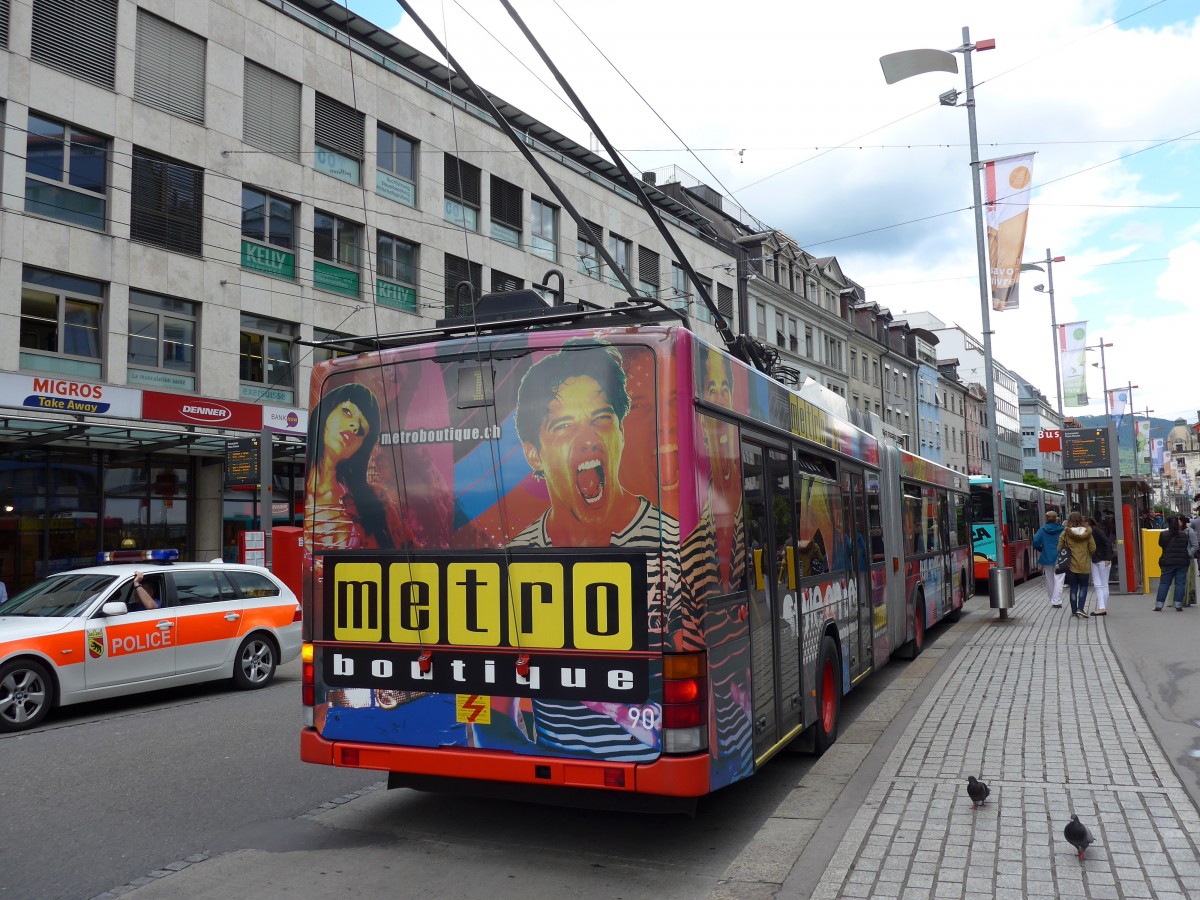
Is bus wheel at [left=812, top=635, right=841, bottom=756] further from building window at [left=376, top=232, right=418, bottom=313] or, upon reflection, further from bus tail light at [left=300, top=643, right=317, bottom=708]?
building window at [left=376, top=232, right=418, bottom=313]

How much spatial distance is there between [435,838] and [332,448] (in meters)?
2.28

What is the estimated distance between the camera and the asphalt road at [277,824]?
5074 mm

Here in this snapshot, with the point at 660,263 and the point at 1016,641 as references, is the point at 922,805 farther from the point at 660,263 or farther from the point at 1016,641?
the point at 660,263

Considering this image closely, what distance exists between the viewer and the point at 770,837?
5.46m

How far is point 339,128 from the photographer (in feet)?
79.6

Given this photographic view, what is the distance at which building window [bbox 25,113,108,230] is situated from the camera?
18094 millimetres

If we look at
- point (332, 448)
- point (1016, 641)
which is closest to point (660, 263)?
point (1016, 641)

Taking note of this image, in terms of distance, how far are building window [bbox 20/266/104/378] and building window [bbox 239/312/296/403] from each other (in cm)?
319

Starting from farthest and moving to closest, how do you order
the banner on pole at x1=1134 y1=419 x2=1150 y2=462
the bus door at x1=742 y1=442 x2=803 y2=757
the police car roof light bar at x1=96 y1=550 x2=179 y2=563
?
the banner on pole at x1=1134 y1=419 x2=1150 y2=462 → the police car roof light bar at x1=96 y1=550 x2=179 y2=563 → the bus door at x1=742 y1=442 x2=803 y2=757

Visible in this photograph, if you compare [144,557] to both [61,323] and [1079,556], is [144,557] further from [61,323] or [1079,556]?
[1079,556]

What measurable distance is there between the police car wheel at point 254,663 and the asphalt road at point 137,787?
3.51 ft

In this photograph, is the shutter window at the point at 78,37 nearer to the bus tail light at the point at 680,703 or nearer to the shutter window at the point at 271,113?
the shutter window at the point at 271,113

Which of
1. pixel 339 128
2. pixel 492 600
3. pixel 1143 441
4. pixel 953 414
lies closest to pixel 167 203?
pixel 339 128

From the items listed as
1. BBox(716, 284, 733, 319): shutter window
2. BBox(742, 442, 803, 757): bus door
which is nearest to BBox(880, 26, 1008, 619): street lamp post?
BBox(742, 442, 803, 757): bus door
